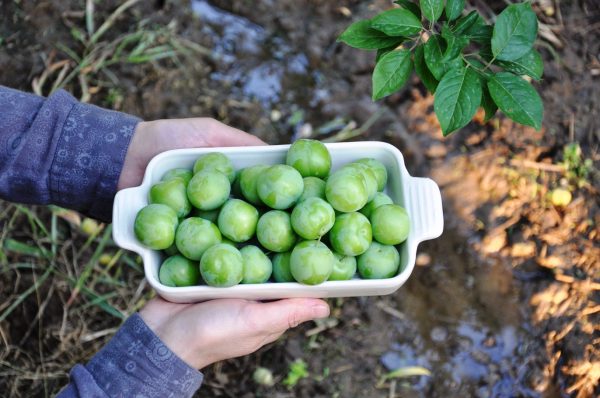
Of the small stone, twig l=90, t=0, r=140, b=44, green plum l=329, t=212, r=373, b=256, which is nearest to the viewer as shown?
green plum l=329, t=212, r=373, b=256

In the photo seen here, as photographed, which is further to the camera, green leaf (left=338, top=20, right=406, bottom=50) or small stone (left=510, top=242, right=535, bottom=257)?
small stone (left=510, top=242, right=535, bottom=257)

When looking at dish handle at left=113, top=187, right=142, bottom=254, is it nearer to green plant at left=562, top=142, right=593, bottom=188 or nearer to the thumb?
the thumb

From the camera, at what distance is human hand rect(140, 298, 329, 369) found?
5.05 ft

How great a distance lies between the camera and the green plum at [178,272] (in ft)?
4.98

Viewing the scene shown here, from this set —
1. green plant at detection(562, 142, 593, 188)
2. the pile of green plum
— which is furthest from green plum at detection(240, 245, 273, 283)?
green plant at detection(562, 142, 593, 188)

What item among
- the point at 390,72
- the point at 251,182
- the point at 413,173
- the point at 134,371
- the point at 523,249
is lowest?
the point at 523,249

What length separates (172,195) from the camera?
5.11ft

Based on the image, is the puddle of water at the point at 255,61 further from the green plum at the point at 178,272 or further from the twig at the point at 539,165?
the green plum at the point at 178,272

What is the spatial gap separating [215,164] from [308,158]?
245 mm

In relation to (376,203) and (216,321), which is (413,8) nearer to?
(376,203)

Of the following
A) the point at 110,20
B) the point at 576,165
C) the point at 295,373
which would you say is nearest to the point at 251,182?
the point at 295,373

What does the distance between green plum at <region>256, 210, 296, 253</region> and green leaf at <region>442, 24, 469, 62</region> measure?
0.54 meters

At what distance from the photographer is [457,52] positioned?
143 centimetres

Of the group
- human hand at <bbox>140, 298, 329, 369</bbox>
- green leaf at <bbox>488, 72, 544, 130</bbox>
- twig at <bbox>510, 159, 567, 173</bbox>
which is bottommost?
twig at <bbox>510, 159, 567, 173</bbox>
